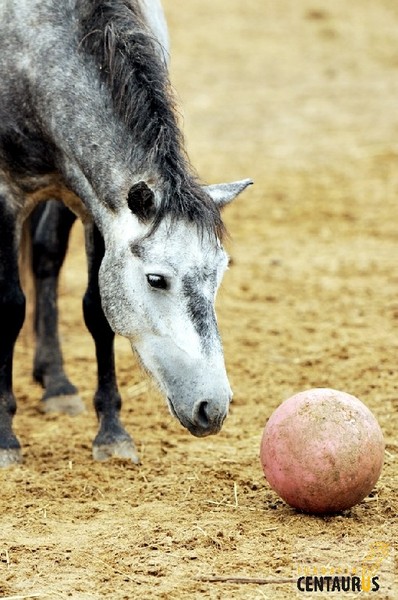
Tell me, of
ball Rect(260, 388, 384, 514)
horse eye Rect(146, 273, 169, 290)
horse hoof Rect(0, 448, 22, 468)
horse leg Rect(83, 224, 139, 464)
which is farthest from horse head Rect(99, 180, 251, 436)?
horse hoof Rect(0, 448, 22, 468)

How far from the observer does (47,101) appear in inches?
196

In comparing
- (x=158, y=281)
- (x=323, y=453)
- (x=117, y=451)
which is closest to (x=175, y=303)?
(x=158, y=281)

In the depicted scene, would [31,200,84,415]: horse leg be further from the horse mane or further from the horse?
the horse mane

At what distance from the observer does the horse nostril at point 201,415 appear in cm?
418

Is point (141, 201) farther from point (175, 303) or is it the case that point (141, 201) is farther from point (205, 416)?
point (205, 416)

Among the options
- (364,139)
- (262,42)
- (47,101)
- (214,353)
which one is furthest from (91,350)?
(262,42)

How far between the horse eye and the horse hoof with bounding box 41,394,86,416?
2.06 m

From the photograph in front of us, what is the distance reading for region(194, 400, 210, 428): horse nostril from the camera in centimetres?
418

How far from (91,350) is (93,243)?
7.07 ft

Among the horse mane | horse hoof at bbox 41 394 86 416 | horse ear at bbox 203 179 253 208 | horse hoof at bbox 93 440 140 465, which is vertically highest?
the horse mane

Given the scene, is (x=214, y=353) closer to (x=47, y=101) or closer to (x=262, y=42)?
(x=47, y=101)

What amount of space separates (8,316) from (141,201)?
1.27 meters

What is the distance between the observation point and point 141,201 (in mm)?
4387

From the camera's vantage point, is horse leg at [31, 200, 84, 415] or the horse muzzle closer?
the horse muzzle
